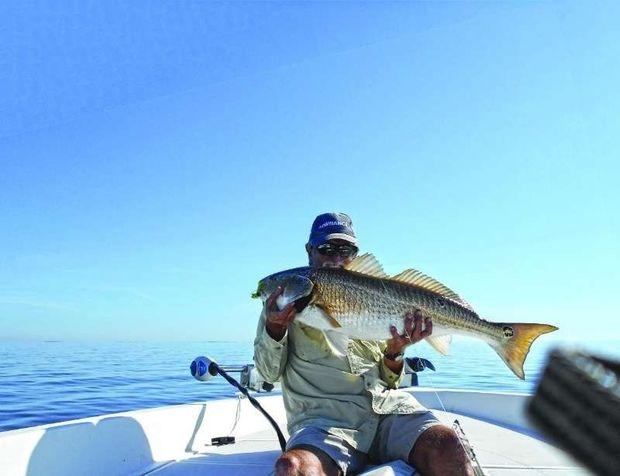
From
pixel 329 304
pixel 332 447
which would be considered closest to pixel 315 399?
pixel 332 447

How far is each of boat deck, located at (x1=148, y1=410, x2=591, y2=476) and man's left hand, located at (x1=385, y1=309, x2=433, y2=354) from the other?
3.05 ft

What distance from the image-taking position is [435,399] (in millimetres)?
7582

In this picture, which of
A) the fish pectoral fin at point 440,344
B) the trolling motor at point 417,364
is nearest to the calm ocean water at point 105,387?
the trolling motor at point 417,364

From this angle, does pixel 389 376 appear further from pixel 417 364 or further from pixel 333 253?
pixel 417 364

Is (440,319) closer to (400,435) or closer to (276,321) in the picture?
(400,435)

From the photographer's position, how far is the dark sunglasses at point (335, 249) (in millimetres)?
4625

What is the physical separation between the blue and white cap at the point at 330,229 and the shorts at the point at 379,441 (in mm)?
1573

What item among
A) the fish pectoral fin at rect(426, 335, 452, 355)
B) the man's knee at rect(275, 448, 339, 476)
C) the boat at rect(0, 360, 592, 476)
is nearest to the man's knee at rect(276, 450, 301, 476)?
the man's knee at rect(275, 448, 339, 476)

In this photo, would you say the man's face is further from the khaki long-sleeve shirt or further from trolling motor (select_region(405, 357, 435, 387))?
trolling motor (select_region(405, 357, 435, 387))

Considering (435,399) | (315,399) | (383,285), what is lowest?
(435,399)

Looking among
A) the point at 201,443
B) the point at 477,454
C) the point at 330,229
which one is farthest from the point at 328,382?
the point at 201,443

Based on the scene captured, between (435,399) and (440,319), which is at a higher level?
(440,319)

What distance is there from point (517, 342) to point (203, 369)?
2.95 meters

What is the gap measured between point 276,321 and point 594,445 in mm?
3278
